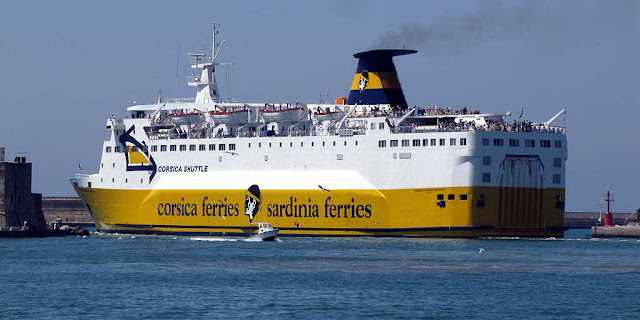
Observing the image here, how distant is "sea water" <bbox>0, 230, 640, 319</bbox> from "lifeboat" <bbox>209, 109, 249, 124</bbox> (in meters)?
9.33

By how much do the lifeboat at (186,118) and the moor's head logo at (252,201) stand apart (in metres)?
6.54

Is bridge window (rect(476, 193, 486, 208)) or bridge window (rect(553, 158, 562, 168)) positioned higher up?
bridge window (rect(553, 158, 562, 168))

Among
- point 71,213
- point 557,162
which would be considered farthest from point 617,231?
point 71,213

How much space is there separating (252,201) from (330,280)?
2543 centimetres

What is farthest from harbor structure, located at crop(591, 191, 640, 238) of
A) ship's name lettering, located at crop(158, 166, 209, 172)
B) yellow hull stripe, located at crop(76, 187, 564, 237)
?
ship's name lettering, located at crop(158, 166, 209, 172)

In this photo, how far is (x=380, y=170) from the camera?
68.7 m

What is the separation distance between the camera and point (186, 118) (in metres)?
77.8

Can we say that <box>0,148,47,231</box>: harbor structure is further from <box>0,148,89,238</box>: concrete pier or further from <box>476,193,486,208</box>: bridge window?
<box>476,193,486,208</box>: bridge window

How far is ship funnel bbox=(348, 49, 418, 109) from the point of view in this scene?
74.2 meters

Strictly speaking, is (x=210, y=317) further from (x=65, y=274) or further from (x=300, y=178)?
(x=300, y=178)

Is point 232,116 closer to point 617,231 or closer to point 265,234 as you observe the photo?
point 265,234

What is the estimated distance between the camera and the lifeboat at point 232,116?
75688 mm

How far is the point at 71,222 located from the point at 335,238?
4829 centimetres

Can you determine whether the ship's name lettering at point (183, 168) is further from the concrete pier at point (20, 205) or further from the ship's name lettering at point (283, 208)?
the concrete pier at point (20, 205)
